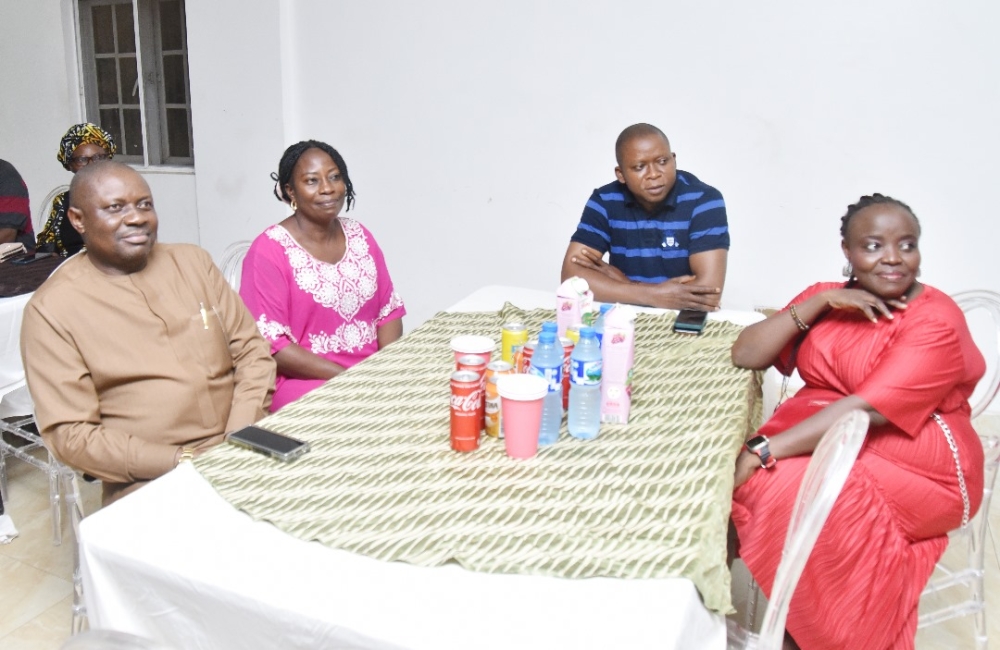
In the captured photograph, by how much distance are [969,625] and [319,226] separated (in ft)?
7.45

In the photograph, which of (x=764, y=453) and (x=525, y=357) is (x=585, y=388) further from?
(x=764, y=453)

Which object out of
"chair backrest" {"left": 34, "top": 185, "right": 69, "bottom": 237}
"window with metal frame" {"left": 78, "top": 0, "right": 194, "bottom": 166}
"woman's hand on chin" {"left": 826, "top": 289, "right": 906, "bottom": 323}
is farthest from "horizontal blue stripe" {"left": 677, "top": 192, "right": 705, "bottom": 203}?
"window with metal frame" {"left": 78, "top": 0, "right": 194, "bottom": 166}

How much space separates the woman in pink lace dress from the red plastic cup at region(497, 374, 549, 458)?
109 cm

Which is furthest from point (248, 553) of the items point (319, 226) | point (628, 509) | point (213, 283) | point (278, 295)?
point (319, 226)

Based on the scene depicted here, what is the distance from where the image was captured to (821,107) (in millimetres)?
3531

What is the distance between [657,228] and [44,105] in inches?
171

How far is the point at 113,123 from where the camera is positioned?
533 cm

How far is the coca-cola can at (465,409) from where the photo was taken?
5.16ft

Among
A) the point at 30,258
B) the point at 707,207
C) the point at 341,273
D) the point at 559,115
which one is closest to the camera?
the point at 341,273

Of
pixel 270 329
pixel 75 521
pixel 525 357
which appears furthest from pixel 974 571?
pixel 75 521

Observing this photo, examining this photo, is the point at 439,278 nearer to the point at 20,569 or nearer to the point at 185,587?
the point at 20,569

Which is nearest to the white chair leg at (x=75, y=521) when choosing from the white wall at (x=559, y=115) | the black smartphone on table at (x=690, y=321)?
the black smartphone on table at (x=690, y=321)

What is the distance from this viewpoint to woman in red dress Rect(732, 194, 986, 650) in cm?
174

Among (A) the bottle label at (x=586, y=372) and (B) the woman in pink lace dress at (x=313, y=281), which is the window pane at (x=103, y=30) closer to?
(B) the woman in pink lace dress at (x=313, y=281)
